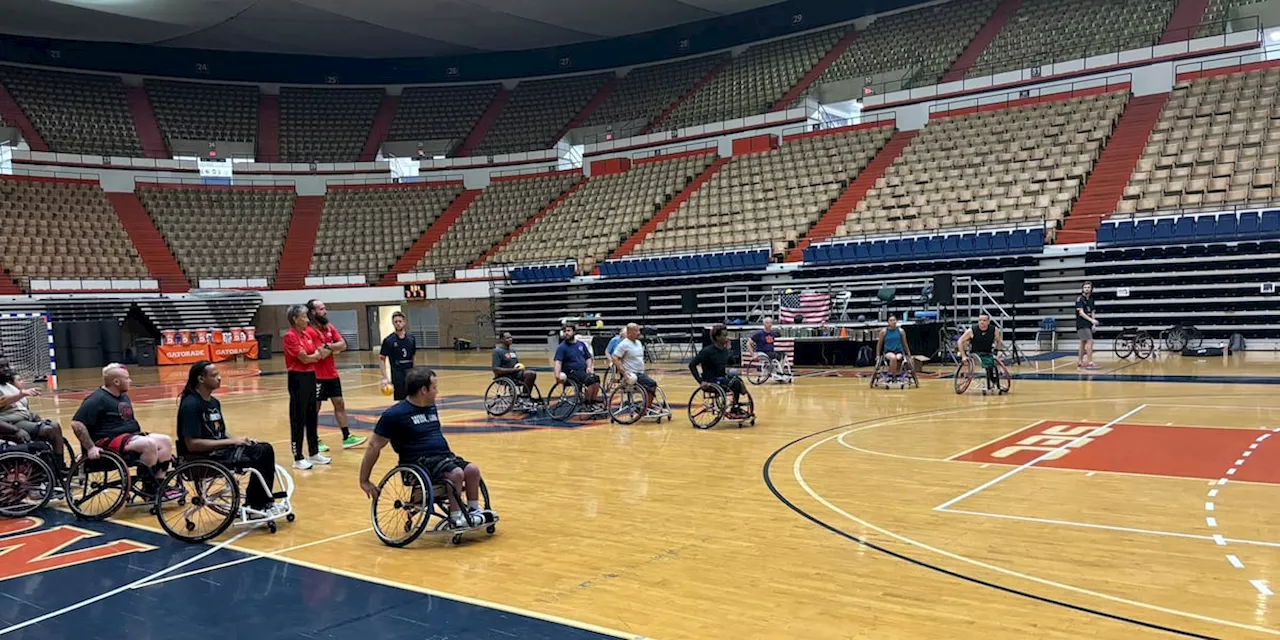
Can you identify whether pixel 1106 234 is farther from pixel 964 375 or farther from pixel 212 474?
pixel 212 474

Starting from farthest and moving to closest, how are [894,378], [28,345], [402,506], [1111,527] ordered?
[28,345]
[894,378]
[402,506]
[1111,527]

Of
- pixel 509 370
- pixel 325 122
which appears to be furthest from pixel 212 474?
pixel 325 122

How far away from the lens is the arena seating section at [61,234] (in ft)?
84.5

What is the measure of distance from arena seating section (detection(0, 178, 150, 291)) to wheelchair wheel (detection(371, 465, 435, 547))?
2493 cm

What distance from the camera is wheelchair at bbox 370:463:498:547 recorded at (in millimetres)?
5469

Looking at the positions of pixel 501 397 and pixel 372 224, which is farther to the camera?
pixel 372 224

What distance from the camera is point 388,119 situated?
35875 millimetres

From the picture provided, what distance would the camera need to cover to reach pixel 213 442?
598cm

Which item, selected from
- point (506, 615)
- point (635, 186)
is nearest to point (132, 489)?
point (506, 615)

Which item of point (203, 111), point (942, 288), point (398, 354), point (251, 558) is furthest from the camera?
point (203, 111)

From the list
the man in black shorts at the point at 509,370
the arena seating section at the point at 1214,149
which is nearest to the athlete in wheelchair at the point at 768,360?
the man in black shorts at the point at 509,370

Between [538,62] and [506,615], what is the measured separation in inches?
1359

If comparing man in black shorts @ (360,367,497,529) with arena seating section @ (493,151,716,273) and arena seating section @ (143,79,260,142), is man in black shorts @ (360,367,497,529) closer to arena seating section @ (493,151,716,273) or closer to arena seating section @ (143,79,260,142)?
arena seating section @ (493,151,716,273)

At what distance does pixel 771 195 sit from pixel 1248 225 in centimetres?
1133
